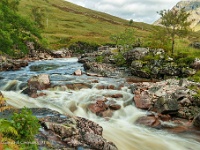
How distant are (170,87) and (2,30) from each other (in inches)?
661

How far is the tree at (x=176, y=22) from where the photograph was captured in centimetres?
4338

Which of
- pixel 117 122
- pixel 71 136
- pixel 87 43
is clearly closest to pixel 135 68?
pixel 117 122

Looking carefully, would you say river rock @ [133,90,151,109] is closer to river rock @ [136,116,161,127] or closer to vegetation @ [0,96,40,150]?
river rock @ [136,116,161,127]

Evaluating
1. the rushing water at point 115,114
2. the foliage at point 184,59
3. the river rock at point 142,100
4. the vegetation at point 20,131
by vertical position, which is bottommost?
the rushing water at point 115,114

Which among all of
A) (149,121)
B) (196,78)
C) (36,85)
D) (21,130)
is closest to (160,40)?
(196,78)

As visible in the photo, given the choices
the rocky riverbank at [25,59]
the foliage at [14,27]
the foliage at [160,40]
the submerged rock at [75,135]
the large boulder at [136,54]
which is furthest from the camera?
the foliage at [160,40]

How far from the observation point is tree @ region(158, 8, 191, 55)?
43.4m

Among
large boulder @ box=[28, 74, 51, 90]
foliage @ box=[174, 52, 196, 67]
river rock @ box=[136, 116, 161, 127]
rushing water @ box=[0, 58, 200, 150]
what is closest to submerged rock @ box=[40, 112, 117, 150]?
rushing water @ box=[0, 58, 200, 150]

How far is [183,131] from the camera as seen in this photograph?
707 inches

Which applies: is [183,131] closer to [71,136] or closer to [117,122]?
[117,122]

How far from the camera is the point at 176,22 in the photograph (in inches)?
1719

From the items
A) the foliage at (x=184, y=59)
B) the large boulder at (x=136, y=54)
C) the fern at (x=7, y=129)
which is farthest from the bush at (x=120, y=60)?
the fern at (x=7, y=129)

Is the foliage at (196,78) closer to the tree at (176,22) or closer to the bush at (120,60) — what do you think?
the tree at (176,22)

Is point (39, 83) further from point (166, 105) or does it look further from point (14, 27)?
point (166, 105)
